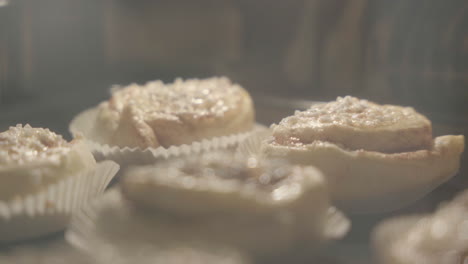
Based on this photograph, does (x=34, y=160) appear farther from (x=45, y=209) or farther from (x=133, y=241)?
(x=133, y=241)

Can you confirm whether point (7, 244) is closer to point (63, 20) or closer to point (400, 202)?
point (400, 202)

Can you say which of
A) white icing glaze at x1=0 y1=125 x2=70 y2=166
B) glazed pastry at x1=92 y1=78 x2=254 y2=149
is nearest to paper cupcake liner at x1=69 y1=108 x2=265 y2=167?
glazed pastry at x1=92 y1=78 x2=254 y2=149

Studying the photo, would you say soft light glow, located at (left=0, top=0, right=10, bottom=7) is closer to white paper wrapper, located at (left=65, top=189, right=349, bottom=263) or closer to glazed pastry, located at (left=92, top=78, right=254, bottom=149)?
glazed pastry, located at (left=92, top=78, right=254, bottom=149)

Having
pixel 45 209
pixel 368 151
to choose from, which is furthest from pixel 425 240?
pixel 45 209

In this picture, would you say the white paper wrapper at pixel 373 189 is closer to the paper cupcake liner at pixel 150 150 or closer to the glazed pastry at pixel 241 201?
the glazed pastry at pixel 241 201

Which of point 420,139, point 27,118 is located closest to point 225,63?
point 27,118
